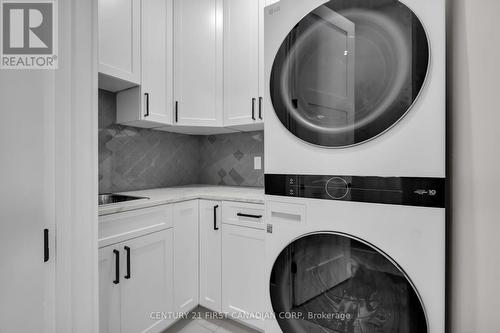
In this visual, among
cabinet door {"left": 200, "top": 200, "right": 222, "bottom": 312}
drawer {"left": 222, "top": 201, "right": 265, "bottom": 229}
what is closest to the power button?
drawer {"left": 222, "top": 201, "right": 265, "bottom": 229}

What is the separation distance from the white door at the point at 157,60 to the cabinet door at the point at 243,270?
3.17 ft

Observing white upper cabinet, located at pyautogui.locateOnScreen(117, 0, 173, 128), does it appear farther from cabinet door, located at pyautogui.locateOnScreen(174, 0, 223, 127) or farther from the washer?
the washer

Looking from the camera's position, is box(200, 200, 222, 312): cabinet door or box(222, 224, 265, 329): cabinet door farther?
box(200, 200, 222, 312): cabinet door

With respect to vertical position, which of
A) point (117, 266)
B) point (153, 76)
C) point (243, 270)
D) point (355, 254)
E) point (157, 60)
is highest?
point (157, 60)

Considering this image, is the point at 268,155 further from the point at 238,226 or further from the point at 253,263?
the point at 253,263

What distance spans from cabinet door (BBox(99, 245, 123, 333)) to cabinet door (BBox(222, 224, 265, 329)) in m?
0.63

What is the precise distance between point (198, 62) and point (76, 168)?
153cm

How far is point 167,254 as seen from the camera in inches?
57.8

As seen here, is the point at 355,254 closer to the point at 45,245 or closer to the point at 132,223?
the point at 45,245

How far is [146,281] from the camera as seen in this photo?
1352mm

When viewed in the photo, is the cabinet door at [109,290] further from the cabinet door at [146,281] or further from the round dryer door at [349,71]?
the round dryer door at [349,71]

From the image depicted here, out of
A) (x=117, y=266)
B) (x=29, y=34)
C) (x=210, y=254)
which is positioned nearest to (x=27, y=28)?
(x=29, y=34)

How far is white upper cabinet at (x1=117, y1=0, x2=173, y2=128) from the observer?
1.64 metres

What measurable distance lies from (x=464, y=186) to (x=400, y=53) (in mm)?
455
